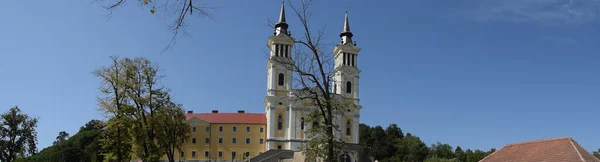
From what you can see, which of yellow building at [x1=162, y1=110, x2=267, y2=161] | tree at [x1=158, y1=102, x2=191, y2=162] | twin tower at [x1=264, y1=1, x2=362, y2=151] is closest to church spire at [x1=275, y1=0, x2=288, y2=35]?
twin tower at [x1=264, y1=1, x2=362, y2=151]

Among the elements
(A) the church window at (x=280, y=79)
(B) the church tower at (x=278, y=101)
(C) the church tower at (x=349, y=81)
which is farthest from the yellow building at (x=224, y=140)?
(C) the church tower at (x=349, y=81)

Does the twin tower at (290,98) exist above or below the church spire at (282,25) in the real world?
below

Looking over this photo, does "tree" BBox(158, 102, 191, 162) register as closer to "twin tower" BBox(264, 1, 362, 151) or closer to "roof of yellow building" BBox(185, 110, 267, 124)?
"twin tower" BBox(264, 1, 362, 151)

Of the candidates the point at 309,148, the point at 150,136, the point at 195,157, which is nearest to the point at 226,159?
the point at 195,157

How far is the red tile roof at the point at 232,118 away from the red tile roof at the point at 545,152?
4223 cm

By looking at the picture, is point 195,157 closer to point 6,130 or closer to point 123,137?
point 6,130

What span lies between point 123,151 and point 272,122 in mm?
28538

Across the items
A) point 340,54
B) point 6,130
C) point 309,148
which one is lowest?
point 309,148

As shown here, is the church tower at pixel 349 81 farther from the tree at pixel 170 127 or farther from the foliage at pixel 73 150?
the foliage at pixel 73 150

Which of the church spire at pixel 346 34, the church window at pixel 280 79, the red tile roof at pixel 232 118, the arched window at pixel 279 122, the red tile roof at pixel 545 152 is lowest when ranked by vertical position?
→ the red tile roof at pixel 545 152

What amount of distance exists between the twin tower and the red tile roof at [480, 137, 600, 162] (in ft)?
112

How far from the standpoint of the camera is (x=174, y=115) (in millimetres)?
42438

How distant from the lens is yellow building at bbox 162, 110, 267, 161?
65250 mm

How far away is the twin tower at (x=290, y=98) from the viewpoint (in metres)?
63.3
